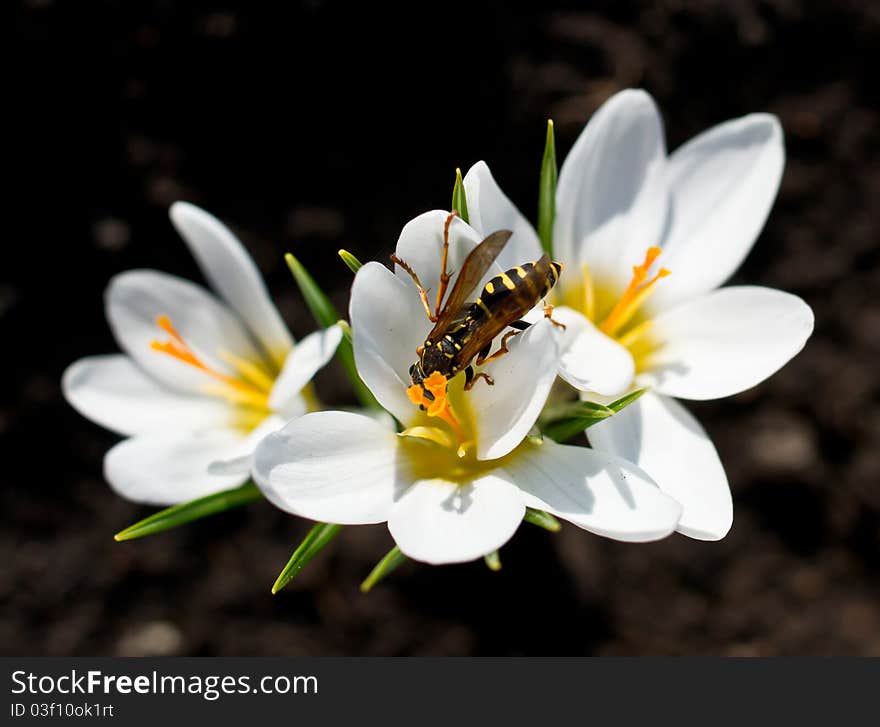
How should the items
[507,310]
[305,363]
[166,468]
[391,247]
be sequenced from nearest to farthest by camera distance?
[507,310]
[305,363]
[166,468]
[391,247]

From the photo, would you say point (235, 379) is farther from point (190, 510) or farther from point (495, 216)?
point (495, 216)

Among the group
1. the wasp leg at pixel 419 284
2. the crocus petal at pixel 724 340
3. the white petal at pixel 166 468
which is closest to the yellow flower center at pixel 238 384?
the white petal at pixel 166 468

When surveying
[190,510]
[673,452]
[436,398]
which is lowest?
[190,510]

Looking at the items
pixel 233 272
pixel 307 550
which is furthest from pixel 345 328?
pixel 233 272

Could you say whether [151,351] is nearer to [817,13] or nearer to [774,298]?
[774,298]

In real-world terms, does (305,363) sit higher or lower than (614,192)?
lower

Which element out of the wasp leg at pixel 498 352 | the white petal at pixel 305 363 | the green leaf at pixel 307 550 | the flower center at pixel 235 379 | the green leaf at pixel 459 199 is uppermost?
the green leaf at pixel 459 199

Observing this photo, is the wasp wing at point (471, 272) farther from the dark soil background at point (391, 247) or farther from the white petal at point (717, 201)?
the dark soil background at point (391, 247)
